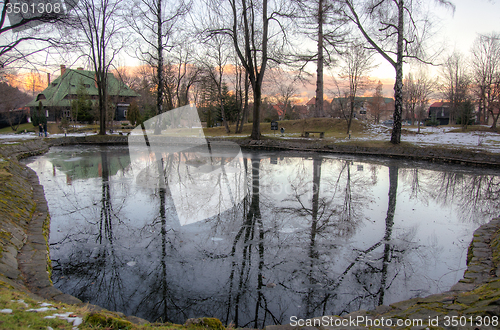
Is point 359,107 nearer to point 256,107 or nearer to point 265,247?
point 256,107

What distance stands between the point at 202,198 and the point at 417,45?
52.8ft

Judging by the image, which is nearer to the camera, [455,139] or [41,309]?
[41,309]

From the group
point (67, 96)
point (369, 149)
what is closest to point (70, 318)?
→ point (369, 149)

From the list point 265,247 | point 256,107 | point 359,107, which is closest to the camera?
point 265,247

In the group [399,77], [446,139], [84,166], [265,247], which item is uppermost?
[399,77]

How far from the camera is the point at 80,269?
448 centimetres

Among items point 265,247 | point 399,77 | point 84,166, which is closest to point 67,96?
point 84,166

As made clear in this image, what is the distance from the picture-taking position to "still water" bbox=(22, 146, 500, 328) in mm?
3820

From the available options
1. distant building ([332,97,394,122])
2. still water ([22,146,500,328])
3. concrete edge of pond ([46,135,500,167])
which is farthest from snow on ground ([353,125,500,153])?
still water ([22,146,500,328])

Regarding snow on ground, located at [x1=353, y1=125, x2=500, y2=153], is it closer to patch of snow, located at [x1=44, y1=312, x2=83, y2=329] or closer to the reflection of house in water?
the reflection of house in water

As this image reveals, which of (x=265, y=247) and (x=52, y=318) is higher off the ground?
(x=52, y=318)

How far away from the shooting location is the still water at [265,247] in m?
3.82

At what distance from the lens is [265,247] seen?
5.30m

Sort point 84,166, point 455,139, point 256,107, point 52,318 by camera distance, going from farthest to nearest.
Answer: point 455,139
point 256,107
point 84,166
point 52,318
